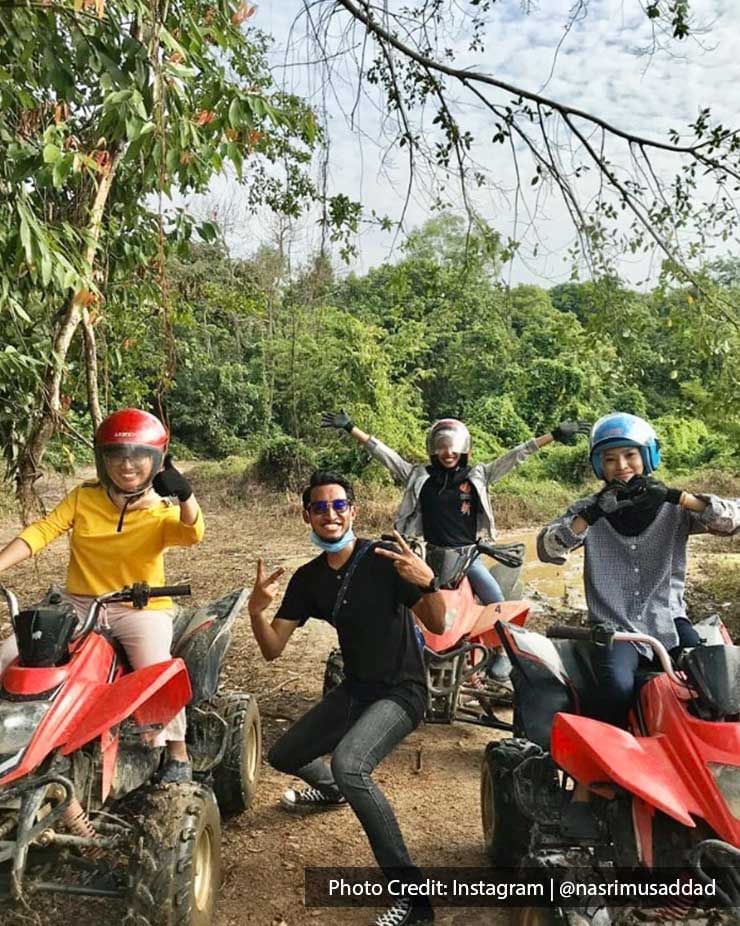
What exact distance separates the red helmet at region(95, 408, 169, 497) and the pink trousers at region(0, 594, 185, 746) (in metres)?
0.55

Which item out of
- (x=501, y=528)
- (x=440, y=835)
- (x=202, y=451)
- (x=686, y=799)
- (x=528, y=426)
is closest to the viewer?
(x=686, y=799)

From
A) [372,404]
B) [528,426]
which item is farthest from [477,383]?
[372,404]

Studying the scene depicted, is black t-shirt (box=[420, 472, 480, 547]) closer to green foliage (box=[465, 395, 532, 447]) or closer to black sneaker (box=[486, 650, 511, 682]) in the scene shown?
black sneaker (box=[486, 650, 511, 682])

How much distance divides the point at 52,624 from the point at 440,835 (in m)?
2.21

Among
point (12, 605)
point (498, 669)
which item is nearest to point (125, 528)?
point (12, 605)

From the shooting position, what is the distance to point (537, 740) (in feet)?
10.3

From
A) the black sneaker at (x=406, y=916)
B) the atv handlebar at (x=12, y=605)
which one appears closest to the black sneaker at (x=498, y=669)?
the black sneaker at (x=406, y=916)

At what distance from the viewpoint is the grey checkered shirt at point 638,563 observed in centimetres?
346

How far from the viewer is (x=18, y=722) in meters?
2.59

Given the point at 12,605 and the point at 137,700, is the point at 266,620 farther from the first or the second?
the point at 12,605

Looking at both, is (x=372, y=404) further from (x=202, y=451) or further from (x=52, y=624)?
(x=52, y=624)

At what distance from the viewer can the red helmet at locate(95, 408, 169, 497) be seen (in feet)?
11.7

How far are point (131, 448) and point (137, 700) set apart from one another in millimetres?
1211

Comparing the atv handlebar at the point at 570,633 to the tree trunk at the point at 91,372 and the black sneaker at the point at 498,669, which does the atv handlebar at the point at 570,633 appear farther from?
the tree trunk at the point at 91,372
